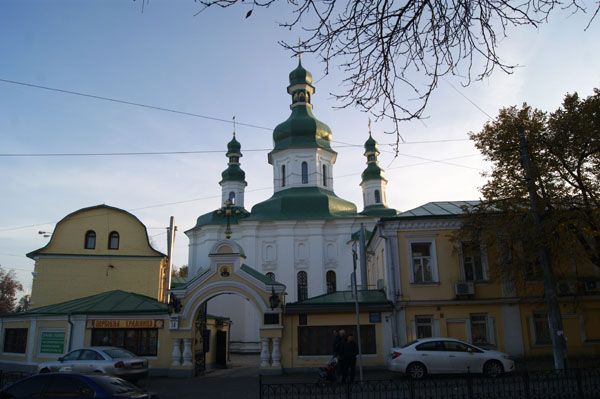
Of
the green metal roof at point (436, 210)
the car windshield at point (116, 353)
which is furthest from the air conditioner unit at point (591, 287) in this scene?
the car windshield at point (116, 353)

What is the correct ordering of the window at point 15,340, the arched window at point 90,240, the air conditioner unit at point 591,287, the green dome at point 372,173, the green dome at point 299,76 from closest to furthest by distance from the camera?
1. the air conditioner unit at point 591,287
2. the window at point 15,340
3. the arched window at point 90,240
4. the green dome at point 299,76
5. the green dome at point 372,173

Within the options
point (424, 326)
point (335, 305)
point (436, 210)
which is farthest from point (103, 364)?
point (436, 210)

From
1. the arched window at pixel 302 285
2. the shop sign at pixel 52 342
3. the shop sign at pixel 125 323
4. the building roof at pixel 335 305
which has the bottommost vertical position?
the shop sign at pixel 52 342

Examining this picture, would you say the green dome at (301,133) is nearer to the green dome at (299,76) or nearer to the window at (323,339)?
the green dome at (299,76)

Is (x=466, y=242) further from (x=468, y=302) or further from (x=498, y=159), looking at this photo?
(x=498, y=159)

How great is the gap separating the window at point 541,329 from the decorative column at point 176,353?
47.8 feet

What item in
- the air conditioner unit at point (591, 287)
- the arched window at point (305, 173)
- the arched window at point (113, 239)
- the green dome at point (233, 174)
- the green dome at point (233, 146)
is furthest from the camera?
the green dome at point (233, 146)

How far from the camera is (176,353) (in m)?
20.6

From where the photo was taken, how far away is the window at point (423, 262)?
22.0 metres

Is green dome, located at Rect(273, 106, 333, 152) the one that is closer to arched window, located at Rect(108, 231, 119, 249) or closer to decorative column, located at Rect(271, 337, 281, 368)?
arched window, located at Rect(108, 231, 119, 249)

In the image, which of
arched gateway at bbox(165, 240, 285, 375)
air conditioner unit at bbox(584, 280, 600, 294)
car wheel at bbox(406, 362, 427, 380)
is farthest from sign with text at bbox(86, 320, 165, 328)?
air conditioner unit at bbox(584, 280, 600, 294)

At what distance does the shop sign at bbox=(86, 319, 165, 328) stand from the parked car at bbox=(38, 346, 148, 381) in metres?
3.72

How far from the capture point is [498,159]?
18125mm

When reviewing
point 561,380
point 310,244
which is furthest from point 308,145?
point 561,380
